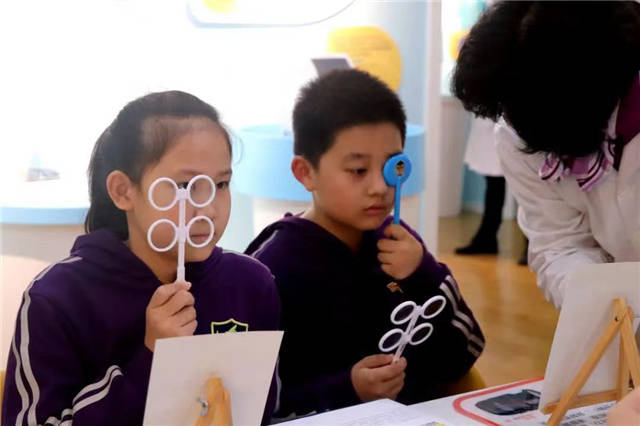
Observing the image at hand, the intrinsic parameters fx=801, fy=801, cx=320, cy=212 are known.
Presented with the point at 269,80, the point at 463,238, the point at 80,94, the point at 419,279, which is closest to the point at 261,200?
the point at 269,80

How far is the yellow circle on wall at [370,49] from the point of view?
221cm

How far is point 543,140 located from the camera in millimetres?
1161

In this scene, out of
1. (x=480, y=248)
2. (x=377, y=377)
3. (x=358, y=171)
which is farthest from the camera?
(x=480, y=248)

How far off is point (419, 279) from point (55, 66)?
1089mm

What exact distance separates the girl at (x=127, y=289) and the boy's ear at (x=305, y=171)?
0.26 meters

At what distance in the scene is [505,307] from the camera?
131 inches

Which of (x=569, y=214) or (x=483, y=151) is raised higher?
(x=569, y=214)

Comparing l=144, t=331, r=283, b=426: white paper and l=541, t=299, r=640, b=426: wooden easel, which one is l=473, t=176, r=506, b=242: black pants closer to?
l=541, t=299, r=640, b=426: wooden easel

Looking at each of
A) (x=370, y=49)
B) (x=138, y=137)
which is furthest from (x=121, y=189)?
(x=370, y=49)

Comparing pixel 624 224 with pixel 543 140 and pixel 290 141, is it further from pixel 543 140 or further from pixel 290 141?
pixel 290 141

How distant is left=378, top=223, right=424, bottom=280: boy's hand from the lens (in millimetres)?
1317

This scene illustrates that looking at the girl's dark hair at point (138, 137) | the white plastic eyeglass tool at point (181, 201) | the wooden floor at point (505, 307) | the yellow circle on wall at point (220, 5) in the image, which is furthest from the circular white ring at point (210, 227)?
the wooden floor at point (505, 307)

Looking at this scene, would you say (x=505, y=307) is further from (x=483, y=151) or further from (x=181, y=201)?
(x=181, y=201)

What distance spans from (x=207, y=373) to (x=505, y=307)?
2676mm
